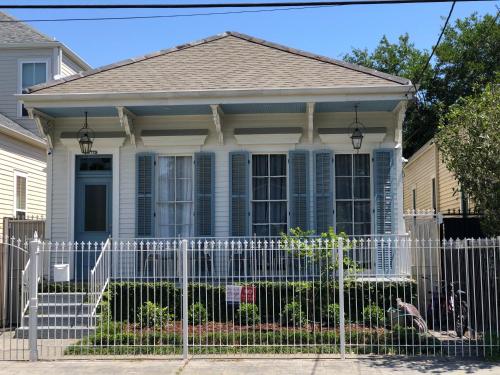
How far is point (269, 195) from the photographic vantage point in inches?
534

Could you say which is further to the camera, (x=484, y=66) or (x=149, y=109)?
(x=484, y=66)

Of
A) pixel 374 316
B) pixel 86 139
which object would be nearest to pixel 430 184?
pixel 374 316

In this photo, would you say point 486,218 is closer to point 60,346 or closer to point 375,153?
point 375,153

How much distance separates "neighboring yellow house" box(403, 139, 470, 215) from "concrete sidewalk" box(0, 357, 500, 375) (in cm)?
876

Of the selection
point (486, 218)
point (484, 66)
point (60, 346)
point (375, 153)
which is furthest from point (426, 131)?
point (60, 346)

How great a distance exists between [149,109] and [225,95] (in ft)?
5.69

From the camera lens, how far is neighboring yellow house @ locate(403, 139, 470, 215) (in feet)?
63.6

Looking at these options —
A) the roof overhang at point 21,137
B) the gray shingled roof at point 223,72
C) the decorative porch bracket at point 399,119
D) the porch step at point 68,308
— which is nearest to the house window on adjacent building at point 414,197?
the decorative porch bracket at point 399,119

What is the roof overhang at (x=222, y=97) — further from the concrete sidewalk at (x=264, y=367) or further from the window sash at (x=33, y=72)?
the window sash at (x=33, y=72)

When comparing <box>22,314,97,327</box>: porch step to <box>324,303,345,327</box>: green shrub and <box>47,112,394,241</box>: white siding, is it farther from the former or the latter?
<box>324,303,345,327</box>: green shrub

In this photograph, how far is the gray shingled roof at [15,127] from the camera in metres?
17.9

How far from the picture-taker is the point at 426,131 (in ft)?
116

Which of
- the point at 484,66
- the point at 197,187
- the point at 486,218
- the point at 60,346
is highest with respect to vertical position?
the point at 484,66

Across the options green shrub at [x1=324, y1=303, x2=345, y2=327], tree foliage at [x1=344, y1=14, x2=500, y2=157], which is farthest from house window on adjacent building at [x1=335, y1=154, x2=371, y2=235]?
tree foliage at [x1=344, y1=14, x2=500, y2=157]
